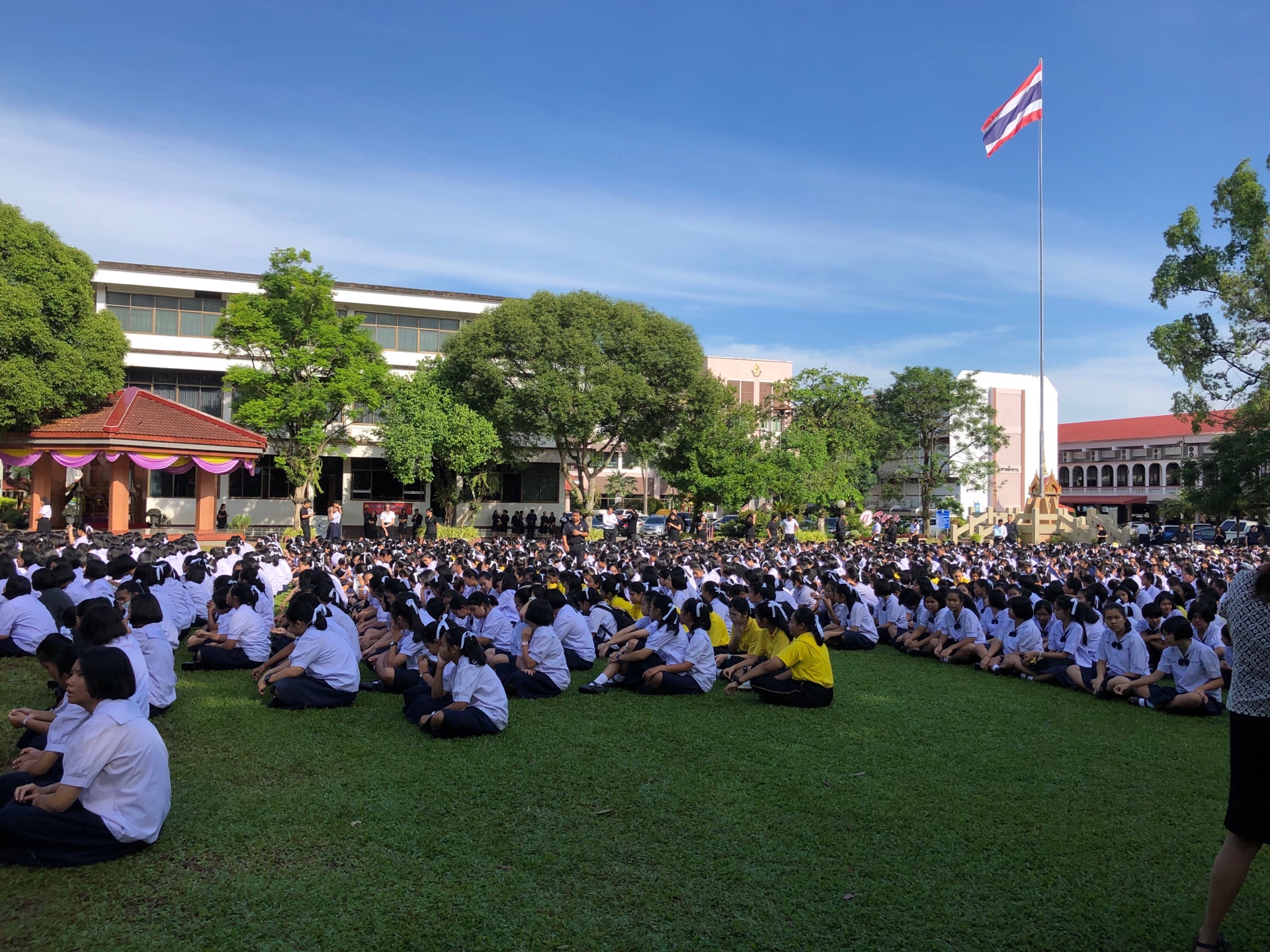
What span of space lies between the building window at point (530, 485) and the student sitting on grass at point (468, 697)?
1052 inches

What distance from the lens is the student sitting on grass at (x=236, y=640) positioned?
7.54m

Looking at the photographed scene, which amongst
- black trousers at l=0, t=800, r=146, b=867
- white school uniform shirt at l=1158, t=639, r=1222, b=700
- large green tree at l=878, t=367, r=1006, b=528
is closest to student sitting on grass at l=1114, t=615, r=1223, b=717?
white school uniform shirt at l=1158, t=639, r=1222, b=700

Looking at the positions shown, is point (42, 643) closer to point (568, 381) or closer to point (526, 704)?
point (526, 704)

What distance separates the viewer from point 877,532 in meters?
29.4

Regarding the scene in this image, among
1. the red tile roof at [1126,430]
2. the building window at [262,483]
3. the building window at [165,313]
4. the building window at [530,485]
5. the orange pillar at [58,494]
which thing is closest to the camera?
the orange pillar at [58,494]

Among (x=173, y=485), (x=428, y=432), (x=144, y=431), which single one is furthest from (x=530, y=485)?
(x=144, y=431)

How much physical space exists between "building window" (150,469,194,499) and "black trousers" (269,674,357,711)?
2569cm

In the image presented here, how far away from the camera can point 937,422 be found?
3856 centimetres

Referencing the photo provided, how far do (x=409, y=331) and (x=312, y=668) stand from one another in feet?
90.6

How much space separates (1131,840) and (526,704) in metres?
4.00

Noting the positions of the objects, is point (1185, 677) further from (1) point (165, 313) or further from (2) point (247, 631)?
(1) point (165, 313)

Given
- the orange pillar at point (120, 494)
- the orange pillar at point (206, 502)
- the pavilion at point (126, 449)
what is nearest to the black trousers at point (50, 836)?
the pavilion at point (126, 449)

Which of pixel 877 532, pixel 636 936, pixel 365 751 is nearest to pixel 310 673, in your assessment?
pixel 365 751

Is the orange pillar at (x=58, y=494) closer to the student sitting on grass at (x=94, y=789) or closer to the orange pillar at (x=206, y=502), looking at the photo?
the orange pillar at (x=206, y=502)
